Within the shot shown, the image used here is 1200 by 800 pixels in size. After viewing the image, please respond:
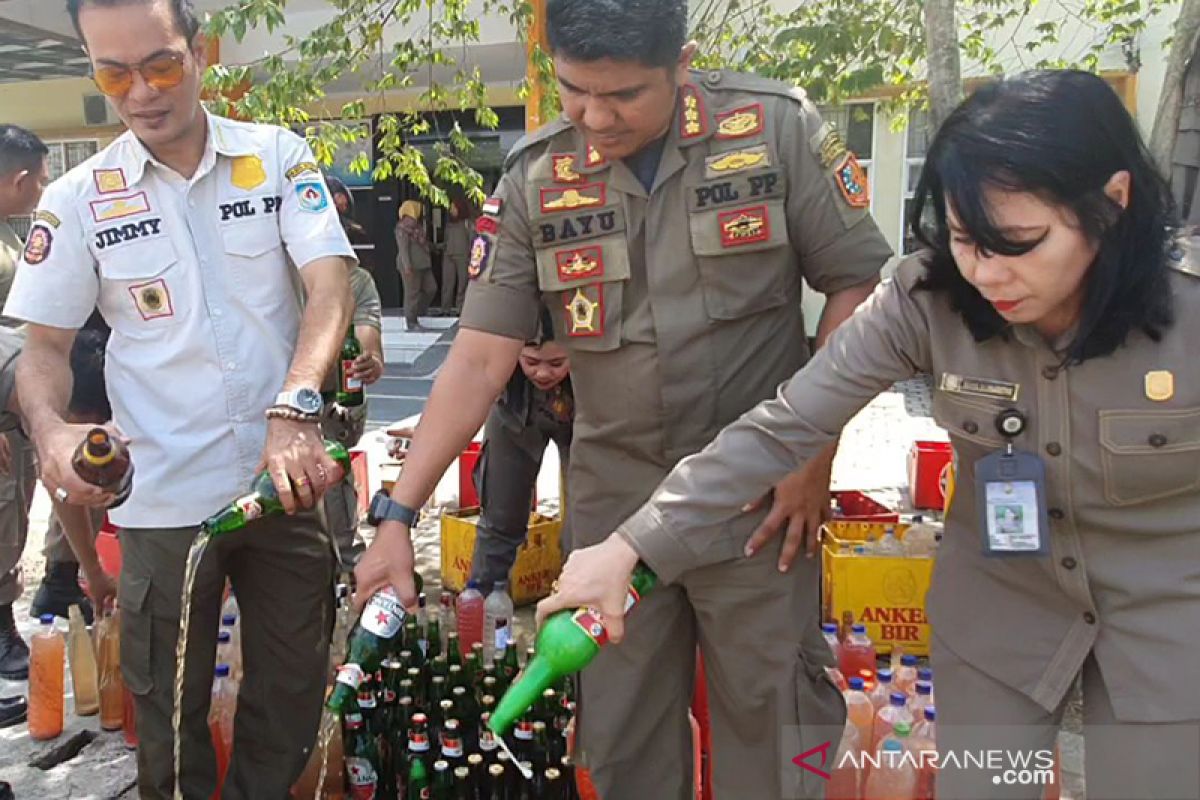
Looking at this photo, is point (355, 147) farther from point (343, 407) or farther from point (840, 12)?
point (343, 407)

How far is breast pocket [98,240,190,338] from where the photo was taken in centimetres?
242

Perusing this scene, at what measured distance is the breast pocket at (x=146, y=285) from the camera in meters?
2.42

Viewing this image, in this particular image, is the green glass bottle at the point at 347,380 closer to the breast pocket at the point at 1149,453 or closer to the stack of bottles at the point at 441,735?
the stack of bottles at the point at 441,735

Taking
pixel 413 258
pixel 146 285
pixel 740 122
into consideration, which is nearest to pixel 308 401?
pixel 146 285

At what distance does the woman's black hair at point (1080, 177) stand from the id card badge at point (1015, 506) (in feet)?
0.60

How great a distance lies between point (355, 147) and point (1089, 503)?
14617mm

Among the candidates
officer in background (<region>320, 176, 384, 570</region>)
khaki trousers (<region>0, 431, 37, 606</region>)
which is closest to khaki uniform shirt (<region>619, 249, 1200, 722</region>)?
officer in background (<region>320, 176, 384, 570</region>)

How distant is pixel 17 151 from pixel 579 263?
358 cm

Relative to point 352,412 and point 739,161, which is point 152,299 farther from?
point 352,412

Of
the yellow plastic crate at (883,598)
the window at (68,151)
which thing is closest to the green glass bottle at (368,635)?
the yellow plastic crate at (883,598)

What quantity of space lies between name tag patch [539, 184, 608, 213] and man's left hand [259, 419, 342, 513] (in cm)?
72

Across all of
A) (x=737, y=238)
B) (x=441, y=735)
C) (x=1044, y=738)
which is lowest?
(x=441, y=735)

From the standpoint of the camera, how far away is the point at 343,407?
4094 millimetres

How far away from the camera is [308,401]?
89.7 inches
